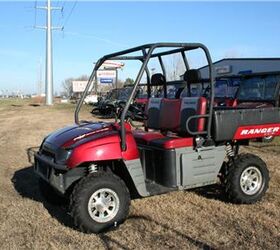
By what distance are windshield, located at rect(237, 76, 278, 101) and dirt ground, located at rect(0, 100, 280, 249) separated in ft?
15.6

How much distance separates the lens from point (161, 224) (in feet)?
17.5

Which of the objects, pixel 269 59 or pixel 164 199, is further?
pixel 269 59

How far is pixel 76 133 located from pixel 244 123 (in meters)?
2.10

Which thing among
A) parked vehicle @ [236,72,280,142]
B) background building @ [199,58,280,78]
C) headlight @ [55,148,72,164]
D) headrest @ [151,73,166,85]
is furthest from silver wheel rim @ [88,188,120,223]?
background building @ [199,58,280,78]

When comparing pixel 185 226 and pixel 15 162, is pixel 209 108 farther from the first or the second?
pixel 15 162

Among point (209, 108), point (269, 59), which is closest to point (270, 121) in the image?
point (209, 108)

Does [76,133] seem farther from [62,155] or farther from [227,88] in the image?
[227,88]

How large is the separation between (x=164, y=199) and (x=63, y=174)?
5.21ft

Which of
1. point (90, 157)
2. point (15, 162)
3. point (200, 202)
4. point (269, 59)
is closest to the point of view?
point (90, 157)

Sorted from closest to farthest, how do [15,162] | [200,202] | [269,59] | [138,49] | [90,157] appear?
[90,157]
[138,49]
[200,202]
[15,162]
[269,59]

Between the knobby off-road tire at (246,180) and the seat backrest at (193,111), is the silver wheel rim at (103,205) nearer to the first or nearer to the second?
the seat backrest at (193,111)

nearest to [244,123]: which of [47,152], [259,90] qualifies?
[47,152]

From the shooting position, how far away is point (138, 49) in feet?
18.4

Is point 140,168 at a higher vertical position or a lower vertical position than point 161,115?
lower
